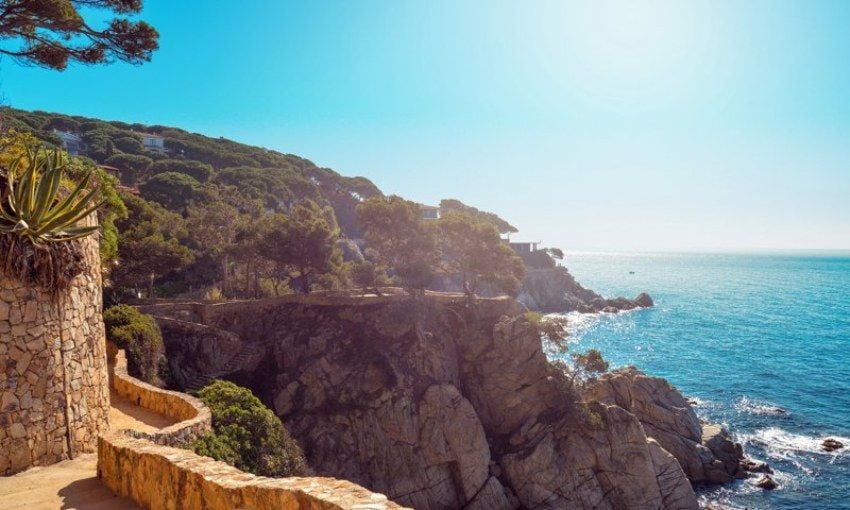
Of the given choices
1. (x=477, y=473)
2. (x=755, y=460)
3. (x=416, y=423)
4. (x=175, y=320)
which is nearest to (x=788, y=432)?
(x=755, y=460)

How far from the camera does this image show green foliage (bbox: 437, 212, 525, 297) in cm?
4041

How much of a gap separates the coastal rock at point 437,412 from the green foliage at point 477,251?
26.4 feet

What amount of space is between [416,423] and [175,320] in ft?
48.4

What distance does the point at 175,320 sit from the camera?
26.8 m

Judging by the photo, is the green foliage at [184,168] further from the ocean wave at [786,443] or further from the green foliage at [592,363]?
the ocean wave at [786,443]

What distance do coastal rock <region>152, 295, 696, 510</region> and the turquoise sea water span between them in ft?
21.4

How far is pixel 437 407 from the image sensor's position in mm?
28438

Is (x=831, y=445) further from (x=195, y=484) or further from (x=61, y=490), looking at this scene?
(x=61, y=490)

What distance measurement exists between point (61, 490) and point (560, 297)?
84.7 metres

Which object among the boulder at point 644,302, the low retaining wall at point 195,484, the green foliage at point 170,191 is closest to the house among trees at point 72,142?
the green foliage at point 170,191

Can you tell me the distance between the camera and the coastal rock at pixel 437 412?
26.2m

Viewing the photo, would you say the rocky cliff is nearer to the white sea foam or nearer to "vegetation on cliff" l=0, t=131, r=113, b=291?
the white sea foam

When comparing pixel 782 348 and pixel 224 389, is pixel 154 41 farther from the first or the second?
pixel 782 348

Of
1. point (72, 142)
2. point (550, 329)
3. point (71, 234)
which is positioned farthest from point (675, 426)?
point (72, 142)
